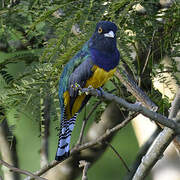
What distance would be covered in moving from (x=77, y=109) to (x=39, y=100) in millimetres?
408

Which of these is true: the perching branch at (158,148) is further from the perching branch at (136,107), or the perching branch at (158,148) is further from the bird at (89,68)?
the bird at (89,68)

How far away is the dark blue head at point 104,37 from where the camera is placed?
2.34 metres

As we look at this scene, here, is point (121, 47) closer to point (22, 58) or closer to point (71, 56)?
point (71, 56)

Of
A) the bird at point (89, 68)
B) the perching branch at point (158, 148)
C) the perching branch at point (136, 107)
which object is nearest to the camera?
the perching branch at point (136, 107)

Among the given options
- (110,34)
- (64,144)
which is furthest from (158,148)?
(64,144)

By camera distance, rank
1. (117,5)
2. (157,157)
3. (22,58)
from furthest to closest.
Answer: (22,58) → (157,157) → (117,5)

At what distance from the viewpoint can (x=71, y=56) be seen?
2404 millimetres

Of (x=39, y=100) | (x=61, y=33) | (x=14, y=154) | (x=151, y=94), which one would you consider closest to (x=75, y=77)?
(x=39, y=100)

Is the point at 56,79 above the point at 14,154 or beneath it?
above

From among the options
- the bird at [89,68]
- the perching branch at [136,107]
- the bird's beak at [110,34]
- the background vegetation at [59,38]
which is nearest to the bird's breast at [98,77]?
the bird at [89,68]

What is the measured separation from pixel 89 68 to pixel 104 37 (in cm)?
20

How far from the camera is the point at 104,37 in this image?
8.33 feet

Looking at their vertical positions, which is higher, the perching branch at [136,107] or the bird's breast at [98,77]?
the perching branch at [136,107]

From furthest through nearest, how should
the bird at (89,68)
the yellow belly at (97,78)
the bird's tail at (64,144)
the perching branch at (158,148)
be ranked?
1. the bird's tail at (64,144)
2. the yellow belly at (97,78)
3. the bird at (89,68)
4. the perching branch at (158,148)
